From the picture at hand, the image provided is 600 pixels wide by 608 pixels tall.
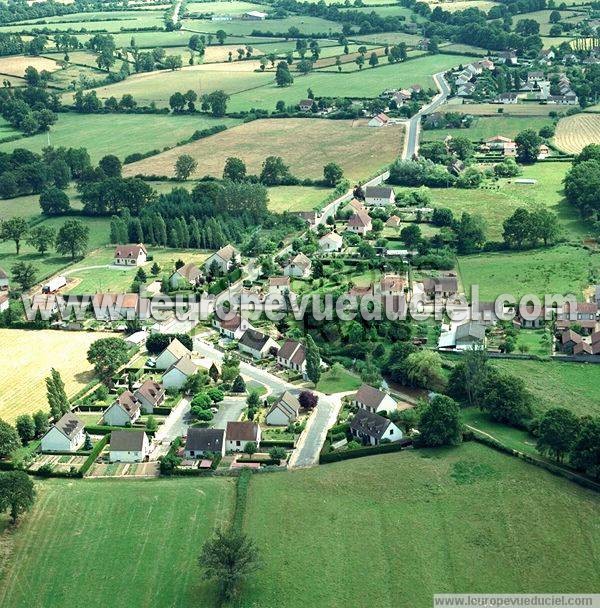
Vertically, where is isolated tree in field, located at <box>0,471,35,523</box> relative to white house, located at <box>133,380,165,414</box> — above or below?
above

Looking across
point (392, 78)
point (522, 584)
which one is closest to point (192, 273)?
point (522, 584)

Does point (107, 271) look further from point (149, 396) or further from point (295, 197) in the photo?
point (149, 396)

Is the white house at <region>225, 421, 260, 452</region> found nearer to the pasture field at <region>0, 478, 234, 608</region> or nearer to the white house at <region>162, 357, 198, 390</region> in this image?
the pasture field at <region>0, 478, 234, 608</region>

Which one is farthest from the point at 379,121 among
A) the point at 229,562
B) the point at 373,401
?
the point at 229,562

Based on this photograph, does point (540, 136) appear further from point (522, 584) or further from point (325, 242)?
point (522, 584)

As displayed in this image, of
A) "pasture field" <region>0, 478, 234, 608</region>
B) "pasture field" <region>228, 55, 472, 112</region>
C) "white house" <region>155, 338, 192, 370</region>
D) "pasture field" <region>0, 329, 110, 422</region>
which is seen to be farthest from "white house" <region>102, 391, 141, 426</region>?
"pasture field" <region>228, 55, 472, 112</region>

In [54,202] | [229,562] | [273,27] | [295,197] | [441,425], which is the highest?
[273,27]
